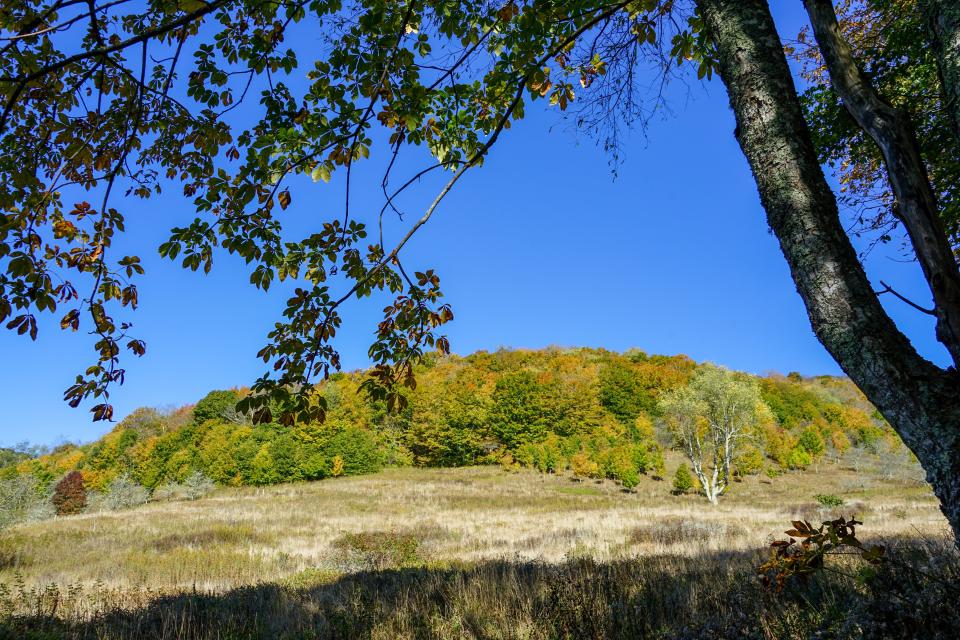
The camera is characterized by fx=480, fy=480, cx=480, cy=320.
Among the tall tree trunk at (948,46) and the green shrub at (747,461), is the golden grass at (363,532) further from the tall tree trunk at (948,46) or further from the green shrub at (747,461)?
the green shrub at (747,461)

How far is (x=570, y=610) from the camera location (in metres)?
4.06

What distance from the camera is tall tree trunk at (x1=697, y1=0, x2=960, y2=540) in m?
1.63

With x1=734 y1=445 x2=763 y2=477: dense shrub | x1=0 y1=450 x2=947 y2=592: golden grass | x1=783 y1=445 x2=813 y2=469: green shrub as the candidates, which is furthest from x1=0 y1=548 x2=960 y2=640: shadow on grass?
x1=783 y1=445 x2=813 y2=469: green shrub

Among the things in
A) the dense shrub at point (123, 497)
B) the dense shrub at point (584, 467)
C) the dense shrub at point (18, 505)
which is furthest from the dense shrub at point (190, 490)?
the dense shrub at point (584, 467)

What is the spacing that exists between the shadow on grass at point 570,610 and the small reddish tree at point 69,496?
57.7m

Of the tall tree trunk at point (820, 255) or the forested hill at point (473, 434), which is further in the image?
the forested hill at point (473, 434)

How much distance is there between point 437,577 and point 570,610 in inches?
131

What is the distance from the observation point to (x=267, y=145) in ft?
11.0

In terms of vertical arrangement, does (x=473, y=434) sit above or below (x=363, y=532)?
above

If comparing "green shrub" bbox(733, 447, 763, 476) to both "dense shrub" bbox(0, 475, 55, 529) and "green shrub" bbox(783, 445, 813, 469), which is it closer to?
"green shrub" bbox(783, 445, 813, 469)

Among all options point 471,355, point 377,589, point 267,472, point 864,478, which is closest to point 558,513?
point 377,589

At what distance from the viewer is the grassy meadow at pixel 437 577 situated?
3.96 metres

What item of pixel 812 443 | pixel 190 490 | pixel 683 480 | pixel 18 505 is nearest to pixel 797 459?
pixel 812 443

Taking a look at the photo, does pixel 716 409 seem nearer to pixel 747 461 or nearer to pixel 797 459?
pixel 747 461
